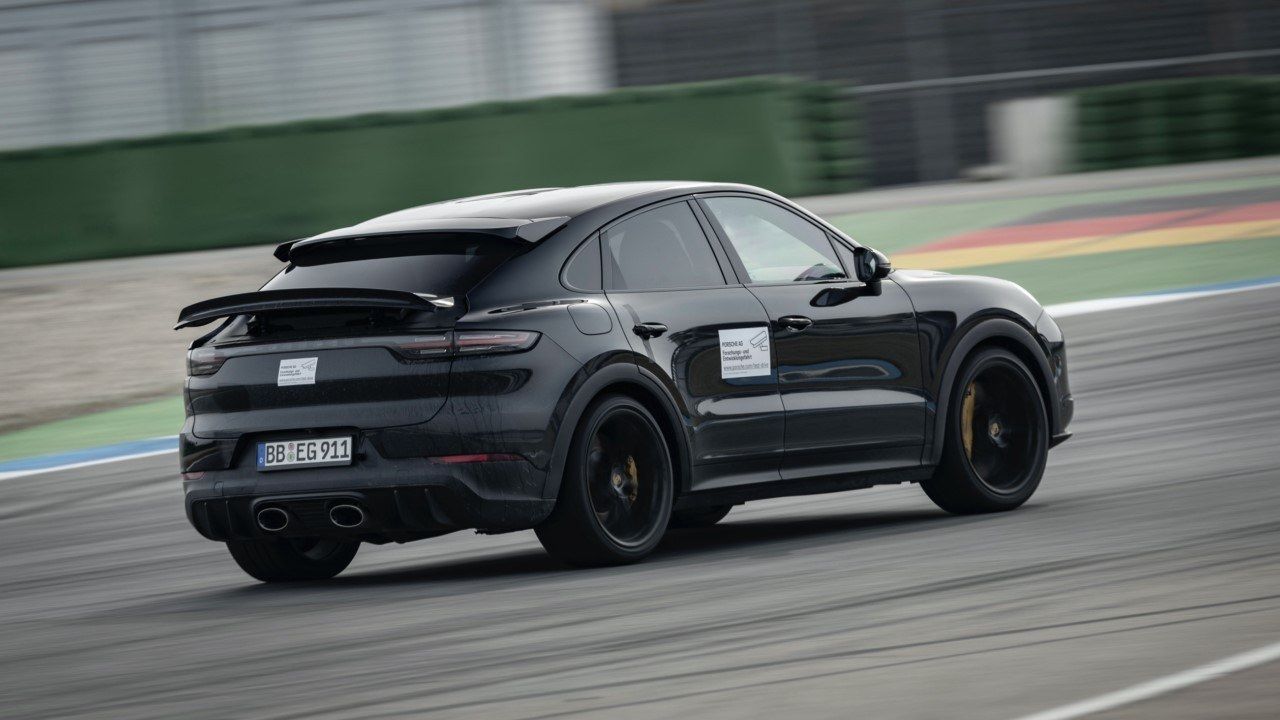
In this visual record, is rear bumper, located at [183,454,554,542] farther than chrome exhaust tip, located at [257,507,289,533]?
No

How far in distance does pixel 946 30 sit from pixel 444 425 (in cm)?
2484

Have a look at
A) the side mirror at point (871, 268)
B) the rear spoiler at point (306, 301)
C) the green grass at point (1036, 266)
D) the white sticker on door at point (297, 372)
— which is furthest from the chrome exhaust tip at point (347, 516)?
the green grass at point (1036, 266)

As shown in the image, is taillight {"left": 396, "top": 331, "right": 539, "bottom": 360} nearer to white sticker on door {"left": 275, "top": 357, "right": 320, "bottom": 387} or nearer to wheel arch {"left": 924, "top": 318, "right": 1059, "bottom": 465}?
white sticker on door {"left": 275, "top": 357, "right": 320, "bottom": 387}

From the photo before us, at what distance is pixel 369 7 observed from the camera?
83.4 feet

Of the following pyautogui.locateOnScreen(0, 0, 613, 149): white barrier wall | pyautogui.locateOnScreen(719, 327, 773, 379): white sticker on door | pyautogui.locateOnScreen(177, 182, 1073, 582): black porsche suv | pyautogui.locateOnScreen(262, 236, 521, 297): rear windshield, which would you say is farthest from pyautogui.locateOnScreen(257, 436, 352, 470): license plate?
pyautogui.locateOnScreen(0, 0, 613, 149): white barrier wall

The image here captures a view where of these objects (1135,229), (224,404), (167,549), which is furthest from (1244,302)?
(224,404)

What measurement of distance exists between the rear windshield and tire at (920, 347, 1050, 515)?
239 cm

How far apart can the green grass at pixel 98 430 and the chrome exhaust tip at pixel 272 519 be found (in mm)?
7369

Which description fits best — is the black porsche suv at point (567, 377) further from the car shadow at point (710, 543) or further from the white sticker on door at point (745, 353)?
the car shadow at point (710, 543)

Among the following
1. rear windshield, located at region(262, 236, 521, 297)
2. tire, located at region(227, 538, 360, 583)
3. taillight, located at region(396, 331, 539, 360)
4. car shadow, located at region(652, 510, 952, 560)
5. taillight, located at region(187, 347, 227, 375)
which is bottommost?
car shadow, located at region(652, 510, 952, 560)

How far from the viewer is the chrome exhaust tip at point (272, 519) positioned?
25.1ft

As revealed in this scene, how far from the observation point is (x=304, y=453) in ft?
24.9

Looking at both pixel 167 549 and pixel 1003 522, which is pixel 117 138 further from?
pixel 1003 522

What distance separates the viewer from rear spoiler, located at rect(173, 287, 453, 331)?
7.40 meters
